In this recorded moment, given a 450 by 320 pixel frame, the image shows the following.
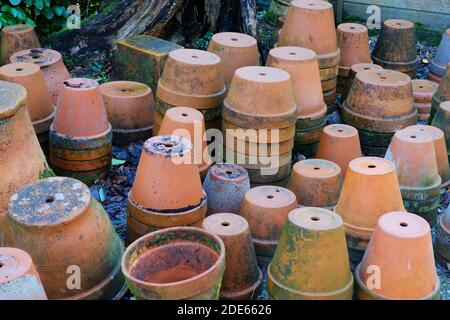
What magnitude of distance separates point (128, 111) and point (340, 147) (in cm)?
144

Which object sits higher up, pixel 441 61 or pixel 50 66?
pixel 50 66

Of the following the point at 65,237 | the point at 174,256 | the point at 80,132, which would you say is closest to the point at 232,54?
the point at 80,132

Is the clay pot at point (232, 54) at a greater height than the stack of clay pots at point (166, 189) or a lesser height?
greater

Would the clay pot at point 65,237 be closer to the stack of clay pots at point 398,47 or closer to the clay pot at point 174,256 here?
the clay pot at point 174,256

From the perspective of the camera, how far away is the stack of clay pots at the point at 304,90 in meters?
4.32

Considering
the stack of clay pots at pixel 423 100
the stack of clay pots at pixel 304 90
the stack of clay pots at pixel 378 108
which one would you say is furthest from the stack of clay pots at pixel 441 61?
the stack of clay pots at pixel 304 90

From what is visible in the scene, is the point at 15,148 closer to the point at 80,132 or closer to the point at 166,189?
the point at 80,132

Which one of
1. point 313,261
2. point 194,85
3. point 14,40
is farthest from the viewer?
point 14,40

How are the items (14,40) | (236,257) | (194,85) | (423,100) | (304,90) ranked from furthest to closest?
(423,100)
(14,40)
(304,90)
(194,85)
(236,257)

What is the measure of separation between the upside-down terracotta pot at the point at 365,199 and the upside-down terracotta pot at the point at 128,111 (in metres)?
1.72

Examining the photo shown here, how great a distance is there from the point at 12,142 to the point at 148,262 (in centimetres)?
96

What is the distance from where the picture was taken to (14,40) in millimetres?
5051

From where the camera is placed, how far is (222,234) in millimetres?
3146

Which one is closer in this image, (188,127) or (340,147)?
(188,127)
